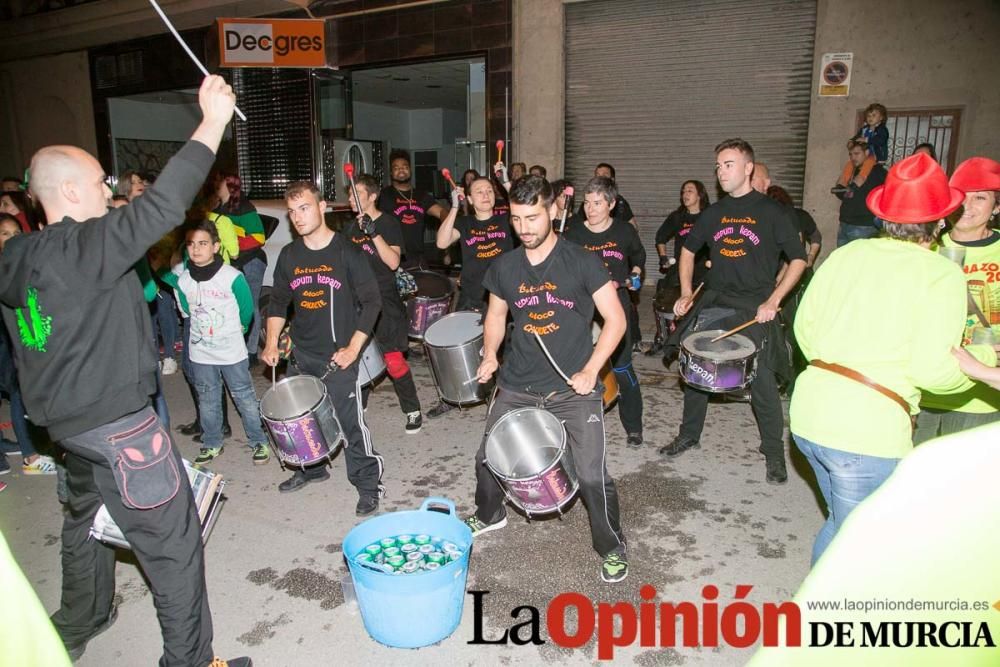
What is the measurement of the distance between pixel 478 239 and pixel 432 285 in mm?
663

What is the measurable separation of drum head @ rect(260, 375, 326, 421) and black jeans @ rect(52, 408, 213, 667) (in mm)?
1146

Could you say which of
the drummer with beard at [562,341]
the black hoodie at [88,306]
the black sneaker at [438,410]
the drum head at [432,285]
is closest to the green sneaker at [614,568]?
the drummer with beard at [562,341]

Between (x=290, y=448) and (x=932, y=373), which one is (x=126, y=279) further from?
(x=932, y=373)

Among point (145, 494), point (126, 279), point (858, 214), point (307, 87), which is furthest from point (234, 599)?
point (307, 87)

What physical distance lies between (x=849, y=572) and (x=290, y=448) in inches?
130

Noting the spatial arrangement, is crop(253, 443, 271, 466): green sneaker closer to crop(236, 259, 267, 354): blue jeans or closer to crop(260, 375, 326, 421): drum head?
crop(260, 375, 326, 421): drum head

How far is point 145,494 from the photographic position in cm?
248

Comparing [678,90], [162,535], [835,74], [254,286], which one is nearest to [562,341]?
[162,535]

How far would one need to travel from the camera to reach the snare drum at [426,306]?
6.02 metres

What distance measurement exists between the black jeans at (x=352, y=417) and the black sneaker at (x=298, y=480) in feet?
2.02

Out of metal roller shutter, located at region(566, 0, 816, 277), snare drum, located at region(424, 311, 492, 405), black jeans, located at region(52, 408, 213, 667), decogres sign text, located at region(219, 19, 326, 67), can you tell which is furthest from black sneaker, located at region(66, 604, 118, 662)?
decogres sign text, located at region(219, 19, 326, 67)

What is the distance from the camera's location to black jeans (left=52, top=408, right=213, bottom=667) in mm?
2549

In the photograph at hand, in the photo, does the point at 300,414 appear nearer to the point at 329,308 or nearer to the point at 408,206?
the point at 329,308

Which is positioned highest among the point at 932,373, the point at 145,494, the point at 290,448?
the point at 932,373
